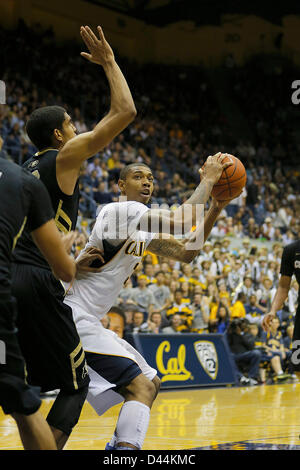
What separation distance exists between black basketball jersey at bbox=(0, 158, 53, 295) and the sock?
1.50 metres

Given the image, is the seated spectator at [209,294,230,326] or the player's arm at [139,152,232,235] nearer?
the player's arm at [139,152,232,235]

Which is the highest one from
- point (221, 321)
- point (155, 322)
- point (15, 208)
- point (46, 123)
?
point (46, 123)

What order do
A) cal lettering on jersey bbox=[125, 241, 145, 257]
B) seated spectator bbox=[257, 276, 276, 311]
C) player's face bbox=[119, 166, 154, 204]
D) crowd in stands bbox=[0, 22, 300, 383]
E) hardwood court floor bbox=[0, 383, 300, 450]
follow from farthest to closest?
seated spectator bbox=[257, 276, 276, 311] < crowd in stands bbox=[0, 22, 300, 383] < hardwood court floor bbox=[0, 383, 300, 450] < player's face bbox=[119, 166, 154, 204] < cal lettering on jersey bbox=[125, 241, 145, 257]

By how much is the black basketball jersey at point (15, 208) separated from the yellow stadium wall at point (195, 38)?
1049 inches

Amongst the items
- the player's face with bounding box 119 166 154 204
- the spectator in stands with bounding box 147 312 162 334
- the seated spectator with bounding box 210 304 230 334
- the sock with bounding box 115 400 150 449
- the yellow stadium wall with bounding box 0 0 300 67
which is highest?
the yellow stadium wall with bounding box 0 0 300 67

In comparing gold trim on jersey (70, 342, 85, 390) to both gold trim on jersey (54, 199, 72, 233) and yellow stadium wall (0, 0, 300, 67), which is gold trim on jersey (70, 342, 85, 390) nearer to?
gold trim on jersey (54, 199, 72, 233)

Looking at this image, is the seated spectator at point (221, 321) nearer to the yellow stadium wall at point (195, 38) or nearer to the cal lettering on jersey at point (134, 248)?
the cal lettering on jersey at point (134, 248)

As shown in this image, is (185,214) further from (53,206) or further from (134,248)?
(53,206)

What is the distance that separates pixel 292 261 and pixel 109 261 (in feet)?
8.83

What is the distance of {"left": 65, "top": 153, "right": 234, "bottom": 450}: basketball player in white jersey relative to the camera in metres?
4.58

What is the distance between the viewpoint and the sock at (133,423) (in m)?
4.55

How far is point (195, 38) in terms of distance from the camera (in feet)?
108

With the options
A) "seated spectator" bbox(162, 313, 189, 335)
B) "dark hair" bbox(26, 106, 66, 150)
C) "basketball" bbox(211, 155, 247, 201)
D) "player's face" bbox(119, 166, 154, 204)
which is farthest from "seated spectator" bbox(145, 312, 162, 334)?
"dark hair" bbox(26, 106, 66, 150)

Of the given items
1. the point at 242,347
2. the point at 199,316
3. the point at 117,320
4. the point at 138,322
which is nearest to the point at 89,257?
the point at 117,320
